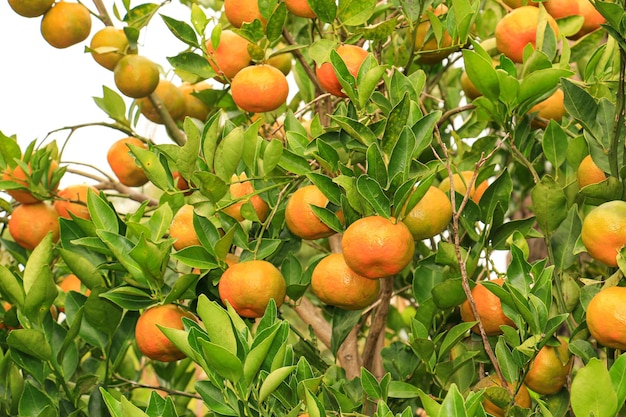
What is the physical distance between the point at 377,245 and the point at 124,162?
1.72 ft

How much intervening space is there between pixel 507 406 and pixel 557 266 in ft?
0.61

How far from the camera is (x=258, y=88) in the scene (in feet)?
3.27

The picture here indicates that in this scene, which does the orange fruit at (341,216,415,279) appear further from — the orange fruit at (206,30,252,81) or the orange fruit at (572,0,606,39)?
the orange fruit at (572,0,606,39)

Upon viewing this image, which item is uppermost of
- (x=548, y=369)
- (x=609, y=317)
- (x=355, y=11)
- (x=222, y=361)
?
(x=355, y=11)

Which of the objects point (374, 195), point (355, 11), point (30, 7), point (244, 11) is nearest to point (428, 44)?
point (355, 11)

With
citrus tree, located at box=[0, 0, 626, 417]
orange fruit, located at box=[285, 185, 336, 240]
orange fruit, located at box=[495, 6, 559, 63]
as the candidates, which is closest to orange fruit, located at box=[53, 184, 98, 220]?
citrus tree, located at box=[0, 0, 626, 417]

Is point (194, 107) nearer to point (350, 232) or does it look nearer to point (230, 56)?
point (230, 56)

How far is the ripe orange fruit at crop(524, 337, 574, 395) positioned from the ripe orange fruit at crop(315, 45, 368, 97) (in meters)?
0.37

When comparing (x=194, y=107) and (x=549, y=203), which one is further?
(x=194, y=107)

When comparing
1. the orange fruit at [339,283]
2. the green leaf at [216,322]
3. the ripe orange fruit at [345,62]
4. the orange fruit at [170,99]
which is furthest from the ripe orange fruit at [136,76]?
the green leaf at [216,322]

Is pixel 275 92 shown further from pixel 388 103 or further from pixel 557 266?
pixel 557 266

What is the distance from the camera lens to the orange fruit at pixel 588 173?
916 millimetres

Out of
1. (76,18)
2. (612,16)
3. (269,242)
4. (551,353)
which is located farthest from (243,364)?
(76,18)

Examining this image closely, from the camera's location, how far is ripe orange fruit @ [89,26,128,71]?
120 cm
